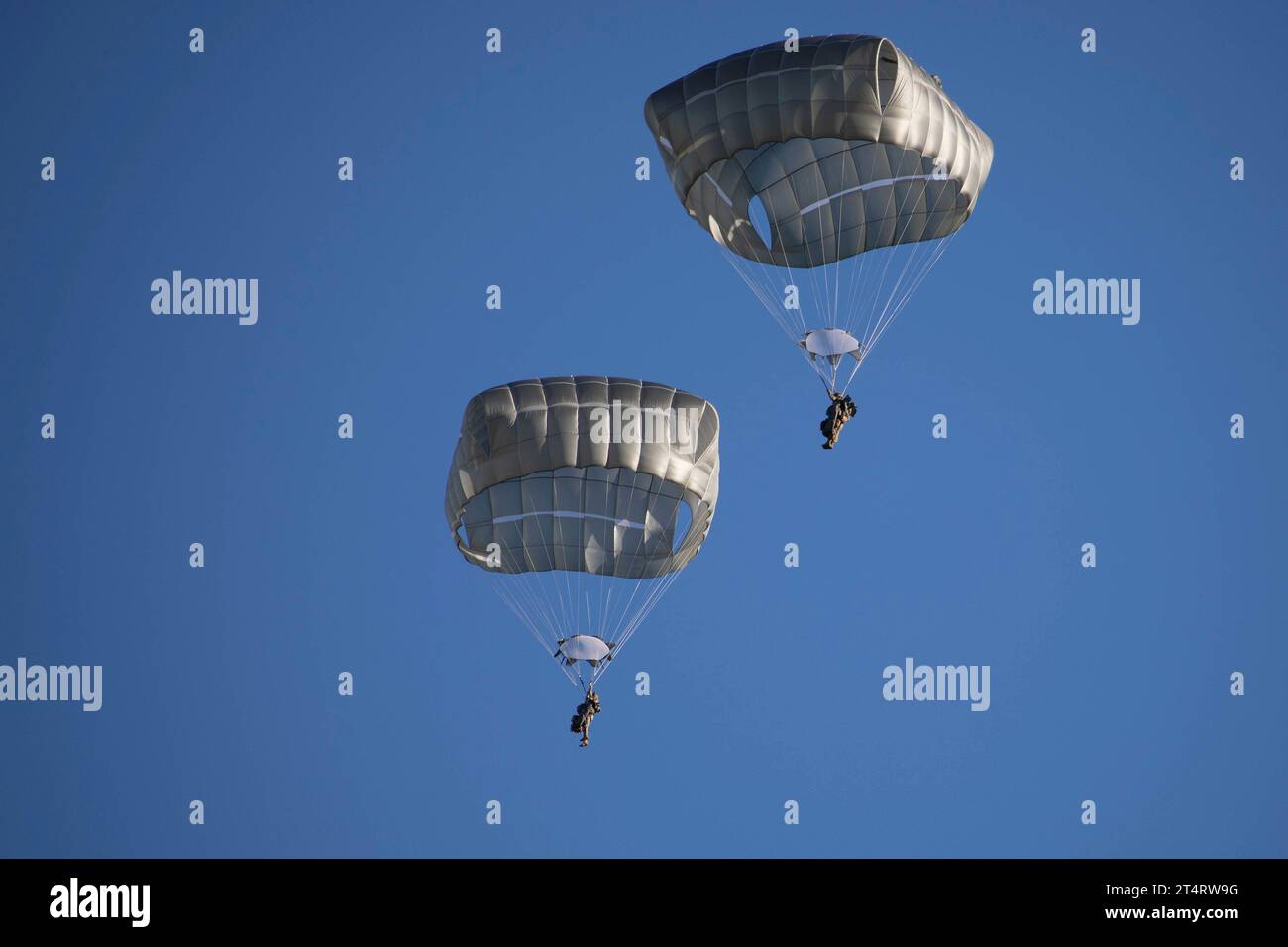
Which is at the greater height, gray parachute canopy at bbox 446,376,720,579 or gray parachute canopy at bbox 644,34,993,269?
gray parachute canopy at bbox 644,34,993,269

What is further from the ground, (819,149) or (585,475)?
(819,149)

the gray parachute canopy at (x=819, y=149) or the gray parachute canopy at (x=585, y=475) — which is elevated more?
the gray parachute canopy at (x=819, y=149)

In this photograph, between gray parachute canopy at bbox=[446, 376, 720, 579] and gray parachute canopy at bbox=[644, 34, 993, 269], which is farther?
gray parachute canopy at bbox=[446, 376, 720, 579]

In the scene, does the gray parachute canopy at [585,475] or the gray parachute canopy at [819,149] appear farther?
the gray parachute canopy at [585,475]

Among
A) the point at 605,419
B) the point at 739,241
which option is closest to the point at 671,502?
the point at 605,419

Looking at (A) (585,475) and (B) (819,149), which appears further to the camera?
(A) (585,475)

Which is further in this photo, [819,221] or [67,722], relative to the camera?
[67,722]
